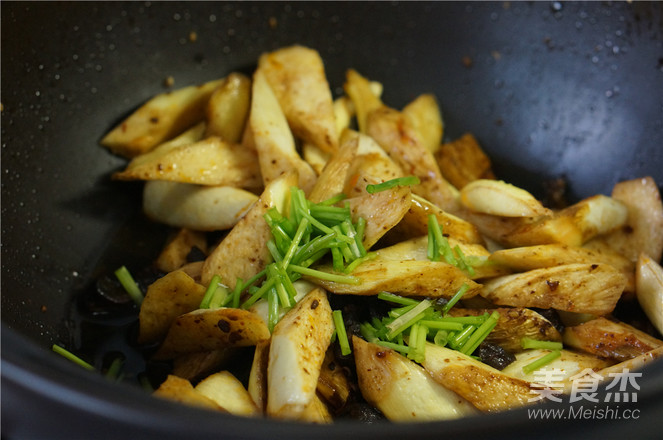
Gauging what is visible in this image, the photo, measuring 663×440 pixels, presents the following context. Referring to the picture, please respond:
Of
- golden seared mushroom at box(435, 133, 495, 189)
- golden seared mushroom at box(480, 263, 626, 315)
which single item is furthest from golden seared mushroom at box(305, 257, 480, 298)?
golden seared mushroom at box(435, 133, 495, 189)

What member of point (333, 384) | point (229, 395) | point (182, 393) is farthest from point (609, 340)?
point (182, 393)

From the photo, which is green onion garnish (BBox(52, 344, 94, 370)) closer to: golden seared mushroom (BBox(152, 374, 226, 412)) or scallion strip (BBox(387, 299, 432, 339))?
golden seared mushroom (BBox(152, 374, 226, 412))

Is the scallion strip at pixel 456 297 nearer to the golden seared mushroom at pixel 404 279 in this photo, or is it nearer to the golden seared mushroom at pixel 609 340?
the golden seared mushroom at pixel 404 279

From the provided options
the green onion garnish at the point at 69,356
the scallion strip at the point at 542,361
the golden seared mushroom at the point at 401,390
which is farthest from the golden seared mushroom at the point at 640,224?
the green onion garnish at the point at 69,356

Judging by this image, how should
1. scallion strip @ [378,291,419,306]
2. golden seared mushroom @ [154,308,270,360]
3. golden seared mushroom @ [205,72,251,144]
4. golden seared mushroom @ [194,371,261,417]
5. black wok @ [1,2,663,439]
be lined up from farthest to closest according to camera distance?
golden seared mushroom @ [205,72,251,144], black wok @ [1,2,663,439], scallion strip @ [378,291,419,306], golden seared mushroom @ [154,308,270,360], golden seared mushroom @ [194,371,261,417]

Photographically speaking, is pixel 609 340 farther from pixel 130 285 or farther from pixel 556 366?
pixel 130 285

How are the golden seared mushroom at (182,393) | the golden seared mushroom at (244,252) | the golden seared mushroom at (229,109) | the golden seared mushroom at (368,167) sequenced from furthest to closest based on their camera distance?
the golden seared mushroom at (229,109)
the golden seared mushroom at (368,167)
the golden seared mushroom at (244,252)
the golden seared mushroom at (182,393)
